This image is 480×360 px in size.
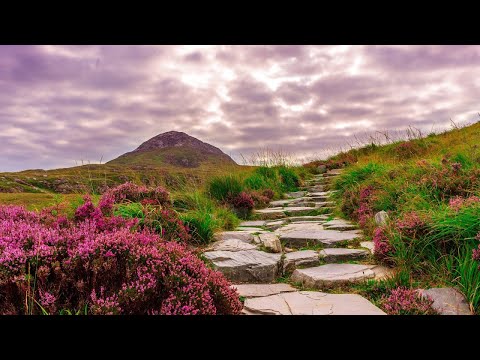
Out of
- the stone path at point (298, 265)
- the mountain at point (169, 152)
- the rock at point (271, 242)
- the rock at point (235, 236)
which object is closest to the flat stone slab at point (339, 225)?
the stone path at point (298, 265)

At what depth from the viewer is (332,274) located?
4344 mm

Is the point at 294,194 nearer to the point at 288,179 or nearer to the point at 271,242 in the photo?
the point at 288,179

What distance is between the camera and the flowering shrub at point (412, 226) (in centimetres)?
437

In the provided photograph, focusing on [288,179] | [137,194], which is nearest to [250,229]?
[137,194]

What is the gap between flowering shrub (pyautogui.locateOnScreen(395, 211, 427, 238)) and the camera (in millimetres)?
4369

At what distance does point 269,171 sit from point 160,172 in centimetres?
502

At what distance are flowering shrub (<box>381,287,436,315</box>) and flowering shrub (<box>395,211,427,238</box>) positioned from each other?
115 centimetres

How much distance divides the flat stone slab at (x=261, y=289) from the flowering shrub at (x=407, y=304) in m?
1.10

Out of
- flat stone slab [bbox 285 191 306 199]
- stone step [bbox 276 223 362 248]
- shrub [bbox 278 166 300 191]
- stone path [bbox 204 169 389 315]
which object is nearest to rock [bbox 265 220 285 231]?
stone path [bbox 204 169 389 315]

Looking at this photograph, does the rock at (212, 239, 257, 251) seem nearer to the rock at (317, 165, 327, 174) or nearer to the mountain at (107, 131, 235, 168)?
the rock at (317, 165, 327, 174)
